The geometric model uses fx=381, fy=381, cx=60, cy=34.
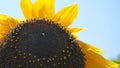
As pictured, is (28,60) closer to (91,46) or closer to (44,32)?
(44,32)

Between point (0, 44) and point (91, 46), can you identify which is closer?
point (0, 44)

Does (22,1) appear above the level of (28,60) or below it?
above

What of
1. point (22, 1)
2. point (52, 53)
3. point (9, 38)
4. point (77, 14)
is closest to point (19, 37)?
point (9, 38)

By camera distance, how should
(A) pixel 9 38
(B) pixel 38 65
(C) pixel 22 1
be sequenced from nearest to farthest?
(B) pixel 38 65
(A) pixel 9 38
(C) pixel 22 1

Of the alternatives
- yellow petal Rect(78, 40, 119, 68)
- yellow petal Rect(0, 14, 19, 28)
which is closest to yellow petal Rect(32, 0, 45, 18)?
yellow petal Rect(0, 14, 19, 28)

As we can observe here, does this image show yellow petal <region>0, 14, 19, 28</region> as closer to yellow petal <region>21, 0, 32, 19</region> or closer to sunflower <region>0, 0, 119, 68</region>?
sunflower <region>0, 0, 119, 68</region>

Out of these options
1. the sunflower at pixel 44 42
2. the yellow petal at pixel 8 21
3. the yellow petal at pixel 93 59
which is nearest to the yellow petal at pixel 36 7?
the sunflower at pixel 44 42

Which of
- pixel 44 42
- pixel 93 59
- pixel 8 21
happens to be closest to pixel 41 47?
pixel 44 42
